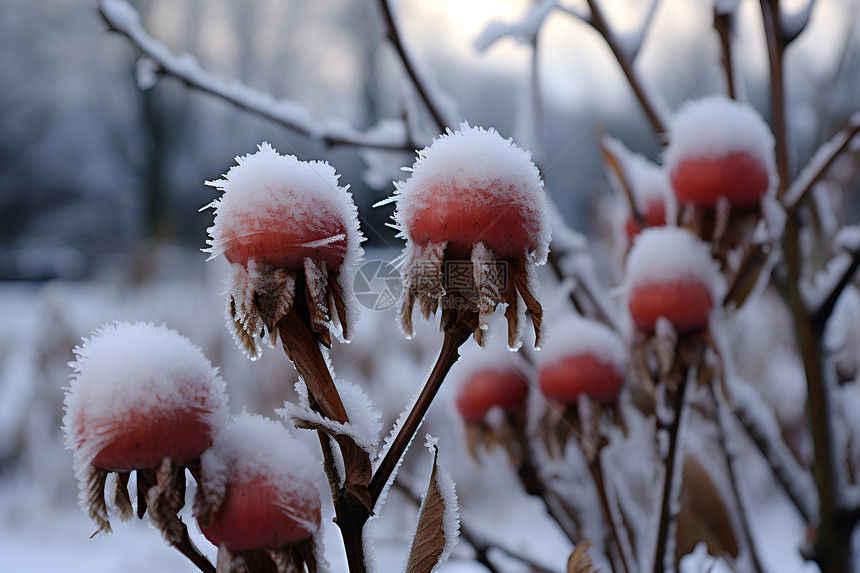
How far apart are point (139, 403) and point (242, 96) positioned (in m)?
0.33

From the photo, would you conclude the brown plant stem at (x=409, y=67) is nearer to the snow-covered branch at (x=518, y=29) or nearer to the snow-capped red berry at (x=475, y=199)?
the snow-covered branch at (x=518, y=29)

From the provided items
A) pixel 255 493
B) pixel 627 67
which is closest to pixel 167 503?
pixel 255 493

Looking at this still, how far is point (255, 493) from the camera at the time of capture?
207 mm

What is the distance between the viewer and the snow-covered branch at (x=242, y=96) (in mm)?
481

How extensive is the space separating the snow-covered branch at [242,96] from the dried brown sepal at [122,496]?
0.32 meters

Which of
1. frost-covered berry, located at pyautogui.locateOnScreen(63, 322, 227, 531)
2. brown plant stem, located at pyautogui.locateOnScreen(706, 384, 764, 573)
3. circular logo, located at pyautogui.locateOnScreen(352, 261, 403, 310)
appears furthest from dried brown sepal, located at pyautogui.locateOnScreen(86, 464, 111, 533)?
brown plant stem, located at pyautogui.locateOnScreen(706, 384, 764, 573)

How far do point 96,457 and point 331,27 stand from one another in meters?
6.24

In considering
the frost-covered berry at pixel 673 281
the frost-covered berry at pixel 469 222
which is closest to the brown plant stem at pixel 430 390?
the frost-covered berry at pixel 469 222

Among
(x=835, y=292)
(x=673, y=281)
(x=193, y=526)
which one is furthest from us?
(x=193, y=526)

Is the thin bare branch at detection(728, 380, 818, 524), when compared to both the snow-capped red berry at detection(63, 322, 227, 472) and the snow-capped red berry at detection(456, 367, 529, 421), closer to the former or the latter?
the snow-capped red berry at detection(456, 367, 529, 421)

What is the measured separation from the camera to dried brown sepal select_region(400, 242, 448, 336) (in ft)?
0.67

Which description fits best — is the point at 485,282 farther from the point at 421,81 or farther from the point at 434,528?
the point at 421,81

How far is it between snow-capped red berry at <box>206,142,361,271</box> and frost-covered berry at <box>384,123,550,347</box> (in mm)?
21

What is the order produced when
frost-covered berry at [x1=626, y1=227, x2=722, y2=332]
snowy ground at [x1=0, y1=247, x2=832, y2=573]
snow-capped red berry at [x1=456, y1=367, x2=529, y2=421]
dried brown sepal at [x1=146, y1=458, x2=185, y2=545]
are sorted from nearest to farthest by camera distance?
dried brown sepal at [x1=146, y1=458, x2=185, y2=545] → frost-covered berry at [x1=626, y1=227, x2=722, y2=332] → snow-capped red berry at [x1=456, y1=367, x2=529, y2=421] → snowy ground at [x1=0, y1=247, x2=832, y2=573]
